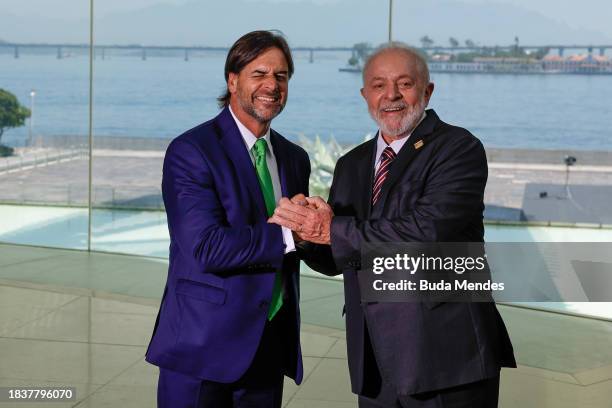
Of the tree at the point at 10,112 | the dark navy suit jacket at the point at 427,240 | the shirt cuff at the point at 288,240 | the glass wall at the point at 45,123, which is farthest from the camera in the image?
the tree at the point at 10,112

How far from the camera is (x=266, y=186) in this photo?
264cm

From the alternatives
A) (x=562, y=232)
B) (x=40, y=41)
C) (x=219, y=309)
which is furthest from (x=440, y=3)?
(x=219, y=309)

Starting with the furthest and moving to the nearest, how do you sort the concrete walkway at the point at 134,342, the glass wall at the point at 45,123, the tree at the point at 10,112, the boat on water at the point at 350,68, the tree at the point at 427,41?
the tree at the point at 10,112, the glass wall at the point at 45,123, the boat on water at the point at 350,68, the tree at the point at 427,41, the concrete walkway at the point at 134,342

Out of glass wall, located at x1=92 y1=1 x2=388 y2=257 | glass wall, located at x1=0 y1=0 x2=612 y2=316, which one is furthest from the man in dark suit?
glass wall, located at x1=92 y1=1 x2=388 y2=257

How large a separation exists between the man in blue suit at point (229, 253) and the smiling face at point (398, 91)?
0.81ft

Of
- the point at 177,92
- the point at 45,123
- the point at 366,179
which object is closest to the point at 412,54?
the point at 366,179

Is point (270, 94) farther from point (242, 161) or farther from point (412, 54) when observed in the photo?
point (412, 54)

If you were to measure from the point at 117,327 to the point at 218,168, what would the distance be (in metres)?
3.34

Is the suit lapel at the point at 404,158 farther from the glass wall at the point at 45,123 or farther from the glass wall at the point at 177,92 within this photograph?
the glass wall at the point at 45,123

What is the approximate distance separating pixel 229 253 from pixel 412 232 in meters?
0.44

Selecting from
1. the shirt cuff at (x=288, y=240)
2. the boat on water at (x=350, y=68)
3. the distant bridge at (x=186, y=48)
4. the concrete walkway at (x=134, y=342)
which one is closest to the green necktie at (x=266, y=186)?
the shirt cuff at (x=288, y=240)

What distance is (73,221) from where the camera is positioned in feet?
25.6

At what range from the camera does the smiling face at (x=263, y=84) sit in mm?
2557

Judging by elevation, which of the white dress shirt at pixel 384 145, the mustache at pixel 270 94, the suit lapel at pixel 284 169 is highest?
the mustache at pixel 270 94
